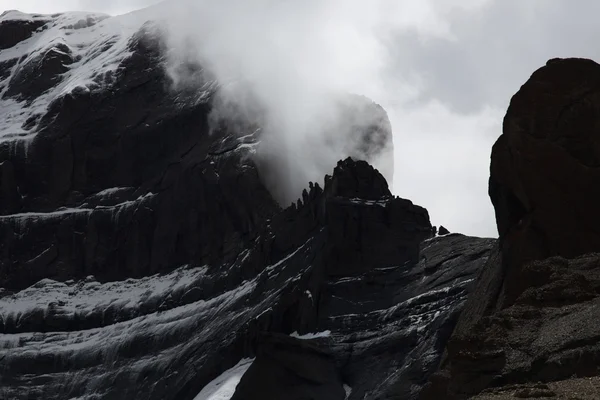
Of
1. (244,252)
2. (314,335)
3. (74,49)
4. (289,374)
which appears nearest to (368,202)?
(314,335)

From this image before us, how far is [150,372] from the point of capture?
114m

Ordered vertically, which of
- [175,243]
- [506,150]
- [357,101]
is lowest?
[506,150]

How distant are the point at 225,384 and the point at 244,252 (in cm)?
2430

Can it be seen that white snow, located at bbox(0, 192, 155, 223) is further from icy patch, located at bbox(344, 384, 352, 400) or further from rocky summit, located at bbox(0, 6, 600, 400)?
icy patch, located at bbox(344, 384, 352, 400)

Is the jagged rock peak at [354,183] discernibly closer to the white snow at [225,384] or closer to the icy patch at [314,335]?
the icy patch at [314,335]

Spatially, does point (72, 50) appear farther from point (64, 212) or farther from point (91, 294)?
point (91, 294)

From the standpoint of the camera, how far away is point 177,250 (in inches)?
5305

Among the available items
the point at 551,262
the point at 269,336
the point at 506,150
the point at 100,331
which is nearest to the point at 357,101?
the point at 100,331

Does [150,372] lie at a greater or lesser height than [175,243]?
lesser

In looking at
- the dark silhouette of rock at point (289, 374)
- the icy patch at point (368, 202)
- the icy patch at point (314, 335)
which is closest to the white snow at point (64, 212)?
the icy patch at point (368, 202)

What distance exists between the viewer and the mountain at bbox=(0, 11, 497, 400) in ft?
312

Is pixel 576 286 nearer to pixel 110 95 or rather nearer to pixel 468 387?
pixel 468 387

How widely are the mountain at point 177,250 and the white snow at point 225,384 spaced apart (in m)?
0.26

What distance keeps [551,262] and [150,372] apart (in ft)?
208
